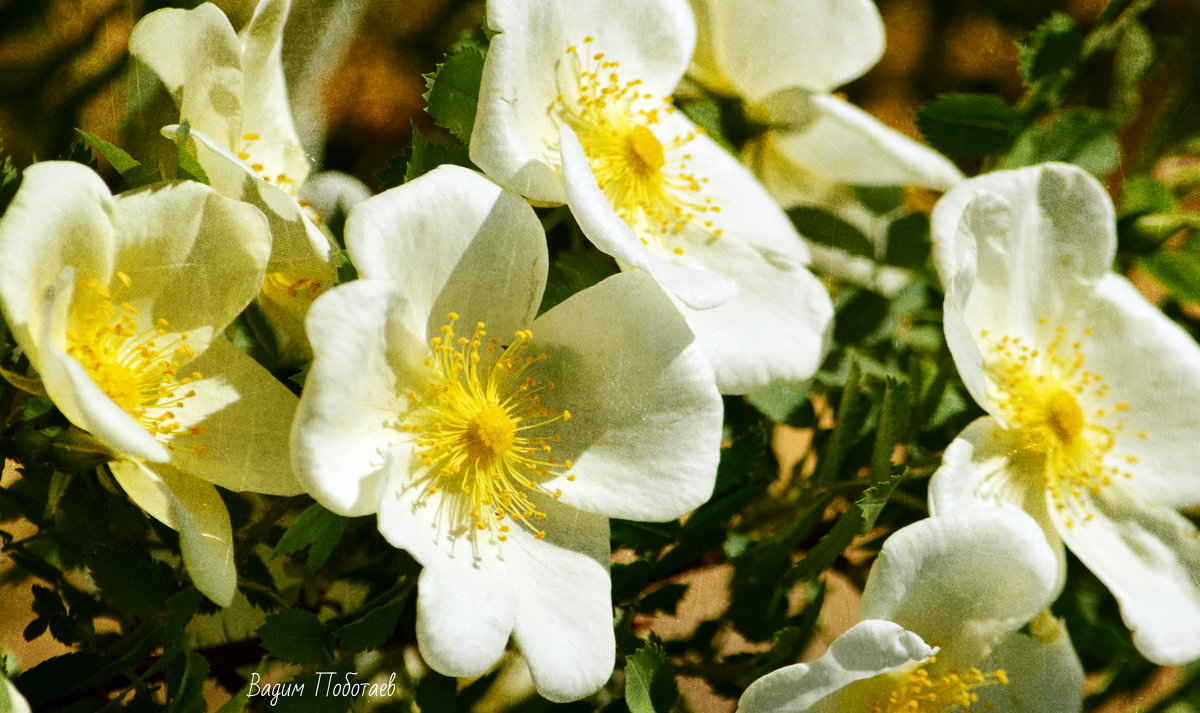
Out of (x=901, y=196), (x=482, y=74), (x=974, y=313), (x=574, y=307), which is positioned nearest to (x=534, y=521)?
(x=574, y=307)

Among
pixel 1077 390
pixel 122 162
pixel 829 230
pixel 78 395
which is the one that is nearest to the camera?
pixel 78 395

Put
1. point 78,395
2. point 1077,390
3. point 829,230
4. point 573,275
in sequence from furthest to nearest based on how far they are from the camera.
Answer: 1. point 829,230
2. point 1077,390
3. point 573,275
4. point 78,395

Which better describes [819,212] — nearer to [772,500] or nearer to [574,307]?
[772,500]

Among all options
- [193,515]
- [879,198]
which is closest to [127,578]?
[193,515]

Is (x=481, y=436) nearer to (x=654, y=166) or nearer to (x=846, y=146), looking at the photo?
(x=654, y=166)

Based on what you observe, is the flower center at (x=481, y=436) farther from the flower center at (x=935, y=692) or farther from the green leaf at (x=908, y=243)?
the green leaf at (x=908, y=243)

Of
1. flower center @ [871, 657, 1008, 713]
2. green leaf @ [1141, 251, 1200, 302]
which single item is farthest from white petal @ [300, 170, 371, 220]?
green leaf @ [1141, 251, 1200, 302]

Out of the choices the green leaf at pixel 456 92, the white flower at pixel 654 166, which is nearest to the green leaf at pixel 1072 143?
the white flower at pixel 654 166
